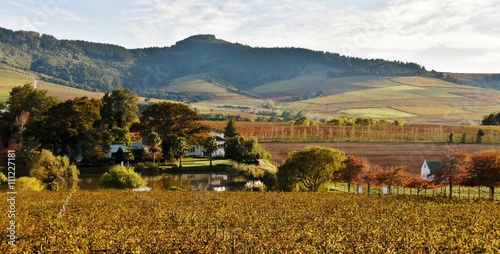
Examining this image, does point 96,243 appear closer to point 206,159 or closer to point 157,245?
point 157,245

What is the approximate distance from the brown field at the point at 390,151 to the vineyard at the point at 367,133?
6558mm

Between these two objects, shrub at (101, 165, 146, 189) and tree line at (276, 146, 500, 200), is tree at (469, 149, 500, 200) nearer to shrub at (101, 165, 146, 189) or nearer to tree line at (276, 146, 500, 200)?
tree line at (276, 146, 500, 200)

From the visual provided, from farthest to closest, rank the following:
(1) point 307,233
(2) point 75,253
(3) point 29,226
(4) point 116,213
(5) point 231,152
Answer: (5) point 231,152 < (4) point 116,213 < (3) point 29,226 < (1) point 307,233 < (2) point 75,253

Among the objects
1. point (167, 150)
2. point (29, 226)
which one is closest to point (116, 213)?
point (29, 226)

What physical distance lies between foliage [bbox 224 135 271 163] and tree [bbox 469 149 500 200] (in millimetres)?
36404

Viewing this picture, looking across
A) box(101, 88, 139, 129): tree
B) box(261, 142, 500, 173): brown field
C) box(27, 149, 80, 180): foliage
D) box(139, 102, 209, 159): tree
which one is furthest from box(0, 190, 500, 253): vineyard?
box(261, 142, 500, 173): brown field

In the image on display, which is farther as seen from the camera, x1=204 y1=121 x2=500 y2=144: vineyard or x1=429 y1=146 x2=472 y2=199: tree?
x1=204 y1=121 x2=500 y2=144: vineyard

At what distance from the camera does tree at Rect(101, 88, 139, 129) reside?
2960 inches

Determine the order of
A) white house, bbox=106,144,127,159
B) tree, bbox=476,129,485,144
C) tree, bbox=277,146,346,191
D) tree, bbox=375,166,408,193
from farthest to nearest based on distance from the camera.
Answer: tree, bbox=476,129,485,144 → white house, bbox=106,144,127,159 → tree, bbox=277,146,346,191 → tree, bbox=375,166,408,193

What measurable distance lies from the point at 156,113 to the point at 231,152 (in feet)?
46.6

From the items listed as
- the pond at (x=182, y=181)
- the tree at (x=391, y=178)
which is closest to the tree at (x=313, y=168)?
the tree at (x=391, y=178)

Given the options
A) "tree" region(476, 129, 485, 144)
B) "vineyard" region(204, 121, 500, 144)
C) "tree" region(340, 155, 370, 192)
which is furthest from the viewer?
"vineyard" region(204, 121, 500, 144)

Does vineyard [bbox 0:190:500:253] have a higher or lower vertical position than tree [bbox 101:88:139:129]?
lower

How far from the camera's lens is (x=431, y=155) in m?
78.7
